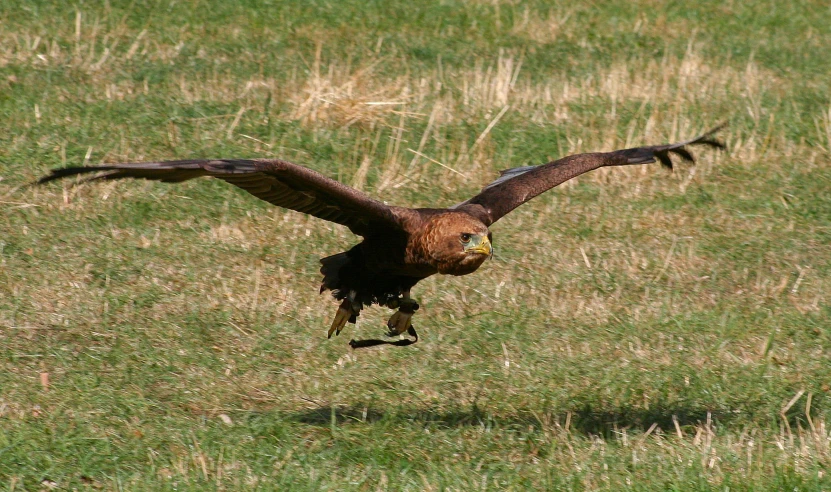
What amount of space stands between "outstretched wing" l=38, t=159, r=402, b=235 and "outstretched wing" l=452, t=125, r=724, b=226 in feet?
1.93

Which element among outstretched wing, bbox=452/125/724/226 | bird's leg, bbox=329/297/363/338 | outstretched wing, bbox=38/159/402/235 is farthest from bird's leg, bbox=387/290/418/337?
outstretched wing, bbox=452/125/724/226

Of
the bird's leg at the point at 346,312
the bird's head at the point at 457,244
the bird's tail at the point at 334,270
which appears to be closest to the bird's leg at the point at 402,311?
the bird's leg at the point at 346,312

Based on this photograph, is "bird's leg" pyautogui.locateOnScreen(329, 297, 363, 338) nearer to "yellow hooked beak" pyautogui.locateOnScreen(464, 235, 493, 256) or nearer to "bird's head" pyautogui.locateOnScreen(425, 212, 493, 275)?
"bird's head" pyautogui.locateOnScreen(425, 212, 493, 275)

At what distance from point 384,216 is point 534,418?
4.65ft

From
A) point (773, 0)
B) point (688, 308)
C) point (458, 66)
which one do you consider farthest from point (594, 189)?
point (773, 0)

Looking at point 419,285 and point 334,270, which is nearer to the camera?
point 334,270

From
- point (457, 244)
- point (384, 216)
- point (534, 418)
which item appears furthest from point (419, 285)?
point (457, 244)

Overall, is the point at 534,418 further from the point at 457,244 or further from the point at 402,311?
the point at 457,244

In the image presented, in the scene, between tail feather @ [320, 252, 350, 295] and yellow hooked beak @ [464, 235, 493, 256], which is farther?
tail feather @ [320, 252, 350, 295]

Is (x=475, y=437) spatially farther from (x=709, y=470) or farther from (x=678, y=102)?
(x=678, y=102)

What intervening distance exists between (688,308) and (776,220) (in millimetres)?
Result: 1859

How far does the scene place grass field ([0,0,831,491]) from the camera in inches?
212

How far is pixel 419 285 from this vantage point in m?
7.66

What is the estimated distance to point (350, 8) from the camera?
12492 millimetres
